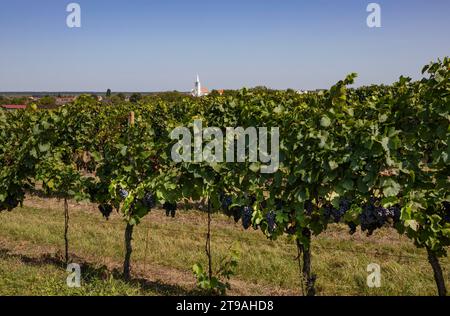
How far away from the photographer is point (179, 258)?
7.58 meters

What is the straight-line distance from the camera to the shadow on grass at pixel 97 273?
19.4ft

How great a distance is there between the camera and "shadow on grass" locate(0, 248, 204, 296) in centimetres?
593

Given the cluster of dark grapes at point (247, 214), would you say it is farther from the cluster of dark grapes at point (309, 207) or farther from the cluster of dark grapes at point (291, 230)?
the cluster of dark grapes at point (309, 207)

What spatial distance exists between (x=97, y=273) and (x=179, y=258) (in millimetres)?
1525

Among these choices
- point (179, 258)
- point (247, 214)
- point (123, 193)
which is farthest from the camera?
point (179, 258)

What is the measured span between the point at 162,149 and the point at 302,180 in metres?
2.21

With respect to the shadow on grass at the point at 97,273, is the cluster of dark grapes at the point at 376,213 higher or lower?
higher

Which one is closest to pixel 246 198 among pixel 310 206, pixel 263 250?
pixel 310 206

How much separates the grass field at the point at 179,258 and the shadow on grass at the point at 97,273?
0.05 ft

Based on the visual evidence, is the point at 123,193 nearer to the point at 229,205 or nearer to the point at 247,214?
the point at 229,205

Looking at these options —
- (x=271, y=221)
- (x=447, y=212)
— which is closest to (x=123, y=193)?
(x=271, y=221)

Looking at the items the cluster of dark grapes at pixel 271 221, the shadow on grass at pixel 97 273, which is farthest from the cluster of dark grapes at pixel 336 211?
the shadow on grass at pixel 97 273

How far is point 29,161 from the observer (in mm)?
7328

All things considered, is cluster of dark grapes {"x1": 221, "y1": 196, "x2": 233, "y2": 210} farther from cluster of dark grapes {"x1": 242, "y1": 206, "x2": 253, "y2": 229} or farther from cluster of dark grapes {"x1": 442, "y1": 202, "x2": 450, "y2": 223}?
cluster of dark grapes {"x1": 442, "y1": 202, "x2": 450, "y2": 223}
